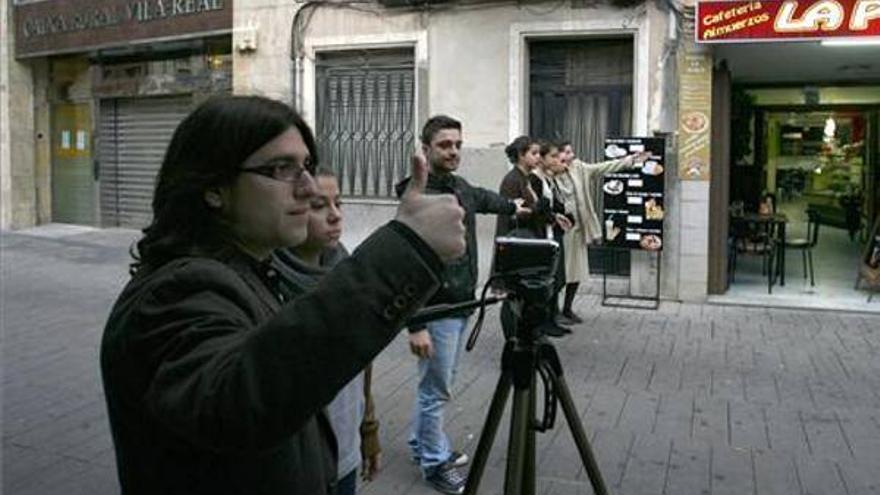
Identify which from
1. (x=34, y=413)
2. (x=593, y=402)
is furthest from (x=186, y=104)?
(x=593, y=402)

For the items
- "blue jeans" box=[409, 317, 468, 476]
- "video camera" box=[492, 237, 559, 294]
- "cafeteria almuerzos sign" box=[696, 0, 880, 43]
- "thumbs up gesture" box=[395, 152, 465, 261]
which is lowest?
"blue jeans" box=[409, 317, 468, 476]

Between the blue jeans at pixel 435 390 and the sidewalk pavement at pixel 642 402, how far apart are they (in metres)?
0.20

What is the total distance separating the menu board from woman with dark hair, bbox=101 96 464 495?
7.77m

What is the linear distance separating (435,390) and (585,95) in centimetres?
659

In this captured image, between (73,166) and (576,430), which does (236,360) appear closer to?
(576,430)

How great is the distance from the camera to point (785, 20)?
8570mm

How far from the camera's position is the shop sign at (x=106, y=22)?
43.2ft

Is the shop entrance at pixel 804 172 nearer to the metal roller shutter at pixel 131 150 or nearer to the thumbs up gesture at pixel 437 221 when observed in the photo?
the metal roller shutter at pixel 131 150

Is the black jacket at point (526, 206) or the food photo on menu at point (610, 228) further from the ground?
A: the black jacket at point (526, 206)

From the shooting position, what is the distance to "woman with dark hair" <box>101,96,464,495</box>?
3.96ft

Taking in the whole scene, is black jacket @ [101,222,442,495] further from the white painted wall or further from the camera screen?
the white painted wall

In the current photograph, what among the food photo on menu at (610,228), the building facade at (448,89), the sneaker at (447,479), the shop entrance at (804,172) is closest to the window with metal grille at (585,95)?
the building facade at (448,89)

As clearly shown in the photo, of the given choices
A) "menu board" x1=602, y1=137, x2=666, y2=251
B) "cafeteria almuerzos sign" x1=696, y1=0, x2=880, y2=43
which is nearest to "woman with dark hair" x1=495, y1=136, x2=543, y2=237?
"menu board" x1=602, y1=137, x2=666, y2=251

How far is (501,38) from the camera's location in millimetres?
10266
